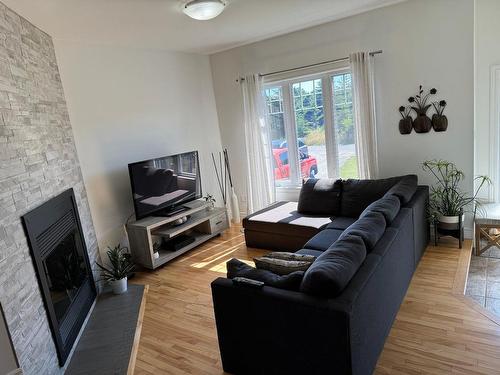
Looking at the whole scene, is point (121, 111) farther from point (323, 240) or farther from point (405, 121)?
point (405, 121)

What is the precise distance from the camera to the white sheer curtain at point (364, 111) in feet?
13.4

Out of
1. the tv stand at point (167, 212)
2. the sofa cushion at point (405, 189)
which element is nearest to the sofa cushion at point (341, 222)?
the sofa cushion at point (405, 189)

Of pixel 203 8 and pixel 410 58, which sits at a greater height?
pixel 203 8

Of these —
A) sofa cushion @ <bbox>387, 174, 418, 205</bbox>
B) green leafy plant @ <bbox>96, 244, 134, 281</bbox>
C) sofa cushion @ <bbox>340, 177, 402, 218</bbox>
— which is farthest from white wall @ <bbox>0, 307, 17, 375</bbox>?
sofa cushion @ <bbox>340, 177, 402, 218</bbox>

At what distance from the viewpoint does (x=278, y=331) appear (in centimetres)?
196

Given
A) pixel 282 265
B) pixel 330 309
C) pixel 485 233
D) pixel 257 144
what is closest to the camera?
pixel 330 309

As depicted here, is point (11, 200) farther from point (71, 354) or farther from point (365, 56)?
point (365, 56)

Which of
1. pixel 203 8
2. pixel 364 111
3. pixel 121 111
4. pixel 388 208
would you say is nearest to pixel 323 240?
pixel 388 208

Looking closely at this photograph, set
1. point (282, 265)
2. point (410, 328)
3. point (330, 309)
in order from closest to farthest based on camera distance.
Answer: point (330, 309)
point (282, 265)
point (410, 328)

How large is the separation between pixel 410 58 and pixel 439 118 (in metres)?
0.74

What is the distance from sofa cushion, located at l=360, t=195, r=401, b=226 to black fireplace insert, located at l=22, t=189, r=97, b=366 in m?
2.38

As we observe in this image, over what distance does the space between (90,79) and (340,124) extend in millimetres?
2979

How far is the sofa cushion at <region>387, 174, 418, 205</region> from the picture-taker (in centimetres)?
329

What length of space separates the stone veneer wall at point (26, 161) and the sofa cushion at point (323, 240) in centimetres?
215
